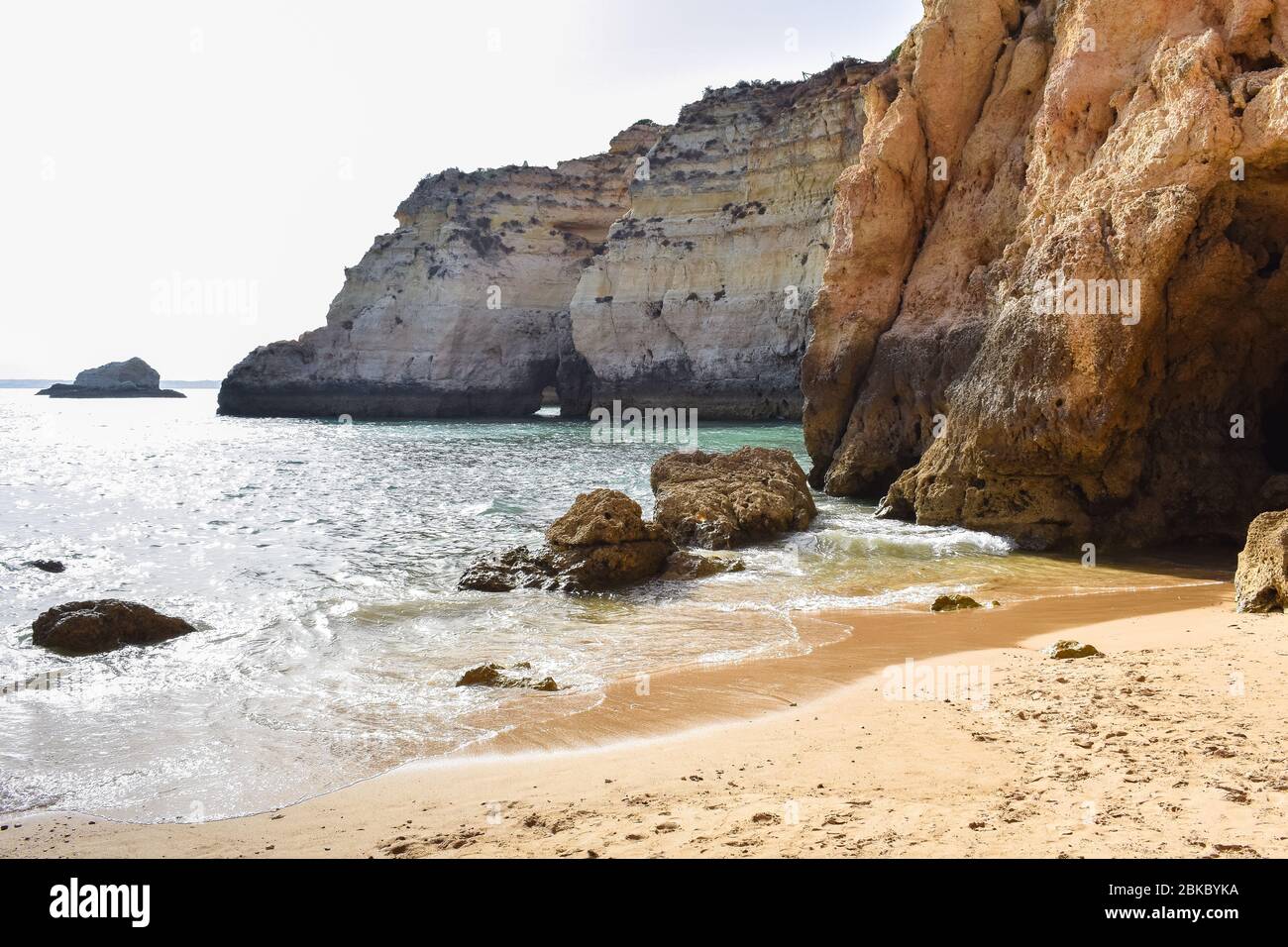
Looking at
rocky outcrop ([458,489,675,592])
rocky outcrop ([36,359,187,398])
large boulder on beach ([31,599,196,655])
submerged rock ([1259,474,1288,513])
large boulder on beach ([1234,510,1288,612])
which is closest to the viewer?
large boulder on beach ([1234,510,1288,612])

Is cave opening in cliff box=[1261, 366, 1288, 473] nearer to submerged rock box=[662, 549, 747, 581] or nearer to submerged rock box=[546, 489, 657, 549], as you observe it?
submerged rock box=[662, 549, 747, 581]

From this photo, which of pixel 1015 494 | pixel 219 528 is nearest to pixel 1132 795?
pixel 1015 494

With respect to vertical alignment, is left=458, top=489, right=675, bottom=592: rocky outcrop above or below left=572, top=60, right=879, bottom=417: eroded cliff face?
below

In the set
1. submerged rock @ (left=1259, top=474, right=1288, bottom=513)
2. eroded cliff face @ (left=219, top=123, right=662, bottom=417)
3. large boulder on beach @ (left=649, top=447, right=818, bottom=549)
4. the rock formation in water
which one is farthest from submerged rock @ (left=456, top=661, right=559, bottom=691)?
eroded cliff face @ (left=219, top=123, right=662, bottom=417)

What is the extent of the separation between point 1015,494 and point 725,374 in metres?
32.5

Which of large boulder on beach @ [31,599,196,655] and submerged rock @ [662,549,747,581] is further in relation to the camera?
submerged rock @ [662,549,747,581]

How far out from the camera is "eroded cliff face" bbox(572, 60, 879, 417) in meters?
40.2

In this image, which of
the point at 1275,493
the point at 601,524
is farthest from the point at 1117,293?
the point at 601,524

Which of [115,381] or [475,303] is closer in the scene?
[475,303]

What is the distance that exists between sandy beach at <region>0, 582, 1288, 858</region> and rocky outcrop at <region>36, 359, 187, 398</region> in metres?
128

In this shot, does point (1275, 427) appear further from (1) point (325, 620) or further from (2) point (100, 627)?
(2) point (100, 627)

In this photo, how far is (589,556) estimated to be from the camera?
9.65 m

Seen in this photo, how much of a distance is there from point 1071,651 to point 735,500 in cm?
686
